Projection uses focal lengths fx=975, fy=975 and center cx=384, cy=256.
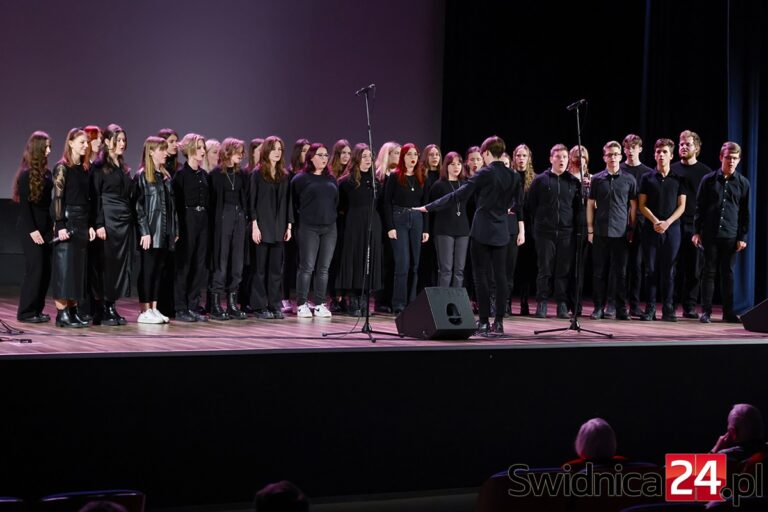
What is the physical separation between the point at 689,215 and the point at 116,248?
16.4ft

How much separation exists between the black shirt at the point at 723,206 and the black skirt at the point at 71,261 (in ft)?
16.9

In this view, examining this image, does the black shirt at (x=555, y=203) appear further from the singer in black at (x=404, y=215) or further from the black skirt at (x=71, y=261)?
the black skirt at (x=71, y=261)

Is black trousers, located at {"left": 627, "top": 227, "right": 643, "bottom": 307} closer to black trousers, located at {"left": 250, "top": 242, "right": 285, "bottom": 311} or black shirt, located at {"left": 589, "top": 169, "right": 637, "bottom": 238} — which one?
black shirt, located at {"left": 589, "top": 169, "right": 637, "bottom": 238}

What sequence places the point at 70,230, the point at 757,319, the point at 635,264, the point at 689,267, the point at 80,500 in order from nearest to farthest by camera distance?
1. the point at 80,500
2. the point at 70,230
3. the point at 757,319
4. the point at 635,264
5. the point at 689,267

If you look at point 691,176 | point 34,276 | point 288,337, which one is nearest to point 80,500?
point 288,337

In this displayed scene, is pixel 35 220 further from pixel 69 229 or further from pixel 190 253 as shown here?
pixel 190 253

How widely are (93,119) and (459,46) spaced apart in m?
4.38

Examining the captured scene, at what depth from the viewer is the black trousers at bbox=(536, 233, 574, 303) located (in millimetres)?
8703

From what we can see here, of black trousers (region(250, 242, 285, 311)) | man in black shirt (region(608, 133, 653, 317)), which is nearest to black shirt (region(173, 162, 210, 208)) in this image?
black trousers (region(250, 242, 285, 311))

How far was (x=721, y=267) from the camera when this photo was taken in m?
8.45

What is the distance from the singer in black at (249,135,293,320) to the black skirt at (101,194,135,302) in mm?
1093

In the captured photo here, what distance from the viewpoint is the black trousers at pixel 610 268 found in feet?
27.7

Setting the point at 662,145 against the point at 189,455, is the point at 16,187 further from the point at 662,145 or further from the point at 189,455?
the point at 662,145

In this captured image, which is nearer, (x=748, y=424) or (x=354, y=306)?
(x=748, y=424)
